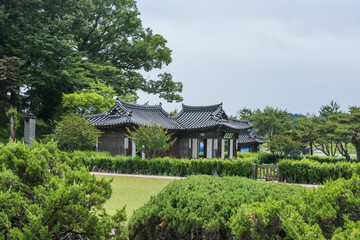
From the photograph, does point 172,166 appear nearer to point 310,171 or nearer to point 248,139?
point 310,171

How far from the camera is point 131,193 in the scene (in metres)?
11.0

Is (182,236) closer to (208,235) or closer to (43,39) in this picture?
(208,235)

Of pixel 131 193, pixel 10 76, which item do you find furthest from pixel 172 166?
pixel 10 76

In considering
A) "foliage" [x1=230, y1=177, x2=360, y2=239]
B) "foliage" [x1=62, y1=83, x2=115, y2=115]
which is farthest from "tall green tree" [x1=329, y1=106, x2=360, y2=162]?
"foliage" [x1=230, y1=177, x2=360, y2=239]

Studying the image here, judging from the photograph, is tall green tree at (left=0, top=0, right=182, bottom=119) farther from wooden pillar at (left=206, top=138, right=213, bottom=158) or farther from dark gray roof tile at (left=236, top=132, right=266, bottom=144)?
wooden pillar at (left=206, top=138, right=213, bottom=158)

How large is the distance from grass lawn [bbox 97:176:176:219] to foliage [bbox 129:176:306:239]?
269 cm

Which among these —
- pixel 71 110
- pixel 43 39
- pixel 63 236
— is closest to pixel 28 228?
pixel 63 236

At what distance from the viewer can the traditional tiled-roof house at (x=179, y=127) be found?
73.5 feet

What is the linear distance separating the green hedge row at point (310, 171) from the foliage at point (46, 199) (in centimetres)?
1341

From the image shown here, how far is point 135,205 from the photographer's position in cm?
898

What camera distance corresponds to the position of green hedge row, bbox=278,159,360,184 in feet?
48.6

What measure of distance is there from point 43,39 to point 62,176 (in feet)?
99.7

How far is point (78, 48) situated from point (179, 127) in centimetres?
2081

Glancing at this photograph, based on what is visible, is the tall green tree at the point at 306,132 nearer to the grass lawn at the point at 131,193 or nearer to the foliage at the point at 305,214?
the grass lawn at the point at 131,193
